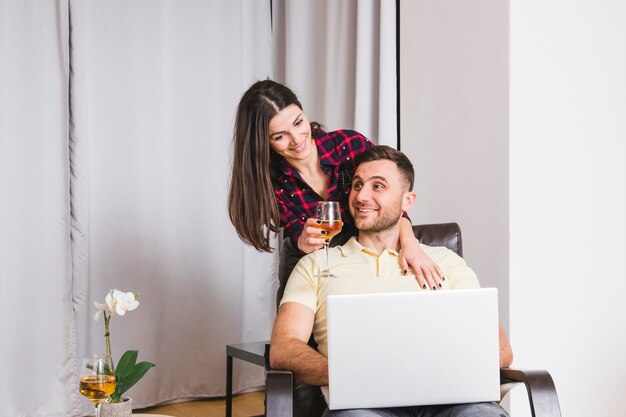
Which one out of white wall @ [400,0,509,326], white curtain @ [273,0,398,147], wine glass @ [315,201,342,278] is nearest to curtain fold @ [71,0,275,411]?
white curtain @ [273,0,398,147]

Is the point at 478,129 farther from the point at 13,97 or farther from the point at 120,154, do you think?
the point at 13,97

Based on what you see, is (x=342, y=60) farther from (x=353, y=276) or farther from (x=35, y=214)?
(x=353, y=276)

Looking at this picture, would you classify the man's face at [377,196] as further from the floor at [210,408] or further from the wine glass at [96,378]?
the floor at [210,408]

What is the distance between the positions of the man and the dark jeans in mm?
257

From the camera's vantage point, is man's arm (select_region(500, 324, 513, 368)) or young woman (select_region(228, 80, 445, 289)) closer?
man's arm (select_region(500, 324, 513, 368))

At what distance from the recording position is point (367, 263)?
237cm

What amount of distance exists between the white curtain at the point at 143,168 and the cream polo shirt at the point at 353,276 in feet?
3.91

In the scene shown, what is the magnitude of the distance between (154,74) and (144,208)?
2.30 ft

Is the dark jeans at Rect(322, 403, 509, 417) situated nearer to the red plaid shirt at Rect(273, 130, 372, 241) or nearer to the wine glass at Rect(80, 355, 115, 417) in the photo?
the wine glass at Rect(80, 355, 115, 417)

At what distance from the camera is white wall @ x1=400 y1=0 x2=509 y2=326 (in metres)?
2.90

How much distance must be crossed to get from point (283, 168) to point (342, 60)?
1.39m

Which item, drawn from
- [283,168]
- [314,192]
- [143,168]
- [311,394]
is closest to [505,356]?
[311,394]

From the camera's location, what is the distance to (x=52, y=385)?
360 cm

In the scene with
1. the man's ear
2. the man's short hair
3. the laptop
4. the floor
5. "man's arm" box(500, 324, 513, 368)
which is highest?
the man's short hair
